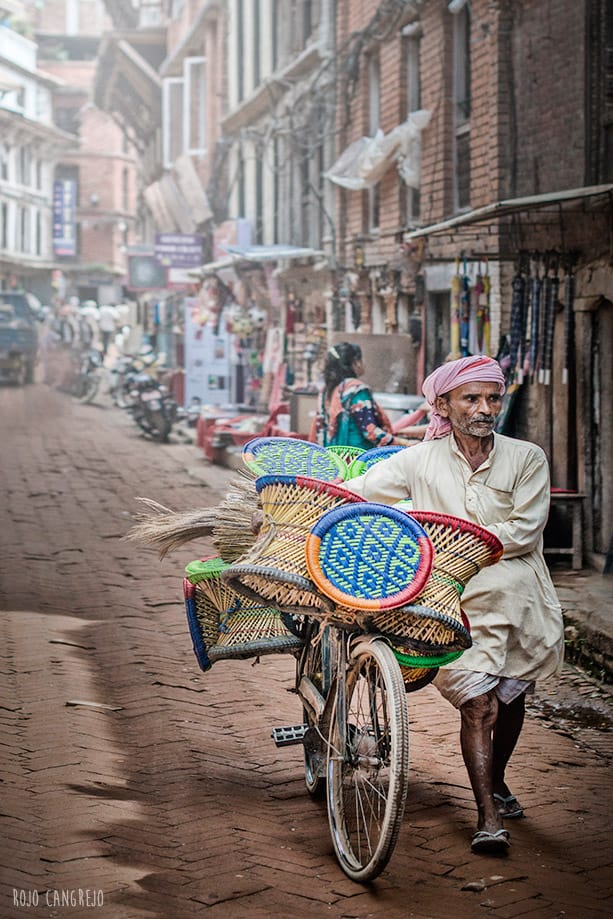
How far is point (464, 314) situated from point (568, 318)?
7.57 ft

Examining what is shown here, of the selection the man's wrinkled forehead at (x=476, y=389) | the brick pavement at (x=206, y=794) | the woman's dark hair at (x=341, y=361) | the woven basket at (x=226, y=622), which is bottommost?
the brick pavement at (x=206, y=794)

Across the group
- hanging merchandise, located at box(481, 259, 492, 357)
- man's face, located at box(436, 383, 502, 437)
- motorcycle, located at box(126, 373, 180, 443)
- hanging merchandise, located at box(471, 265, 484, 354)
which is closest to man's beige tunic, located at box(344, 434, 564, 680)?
man's face, located at box(436, 383, 502, 437)

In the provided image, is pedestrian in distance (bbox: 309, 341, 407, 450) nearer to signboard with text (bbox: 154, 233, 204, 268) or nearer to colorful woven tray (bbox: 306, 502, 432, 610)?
colorful woven tray (bbox: 306, 502, 432, 610)

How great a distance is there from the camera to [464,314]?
1345cm

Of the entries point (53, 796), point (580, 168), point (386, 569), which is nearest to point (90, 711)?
point (53, 796)

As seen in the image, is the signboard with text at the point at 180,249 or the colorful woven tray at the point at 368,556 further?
the signboard with text at the point at 180,249

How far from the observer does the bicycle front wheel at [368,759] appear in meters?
4.32

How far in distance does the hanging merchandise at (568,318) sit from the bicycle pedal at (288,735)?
619 centimetres

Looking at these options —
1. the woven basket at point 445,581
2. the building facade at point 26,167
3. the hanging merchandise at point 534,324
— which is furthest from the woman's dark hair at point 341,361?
the building facade at point 26,167

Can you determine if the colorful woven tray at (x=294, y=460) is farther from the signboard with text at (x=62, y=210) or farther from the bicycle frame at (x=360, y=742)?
the signboard with text at (x=62, y=210)

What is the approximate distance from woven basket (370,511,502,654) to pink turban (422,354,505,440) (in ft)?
1.84

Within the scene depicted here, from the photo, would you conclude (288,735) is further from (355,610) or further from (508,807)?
(355,610)

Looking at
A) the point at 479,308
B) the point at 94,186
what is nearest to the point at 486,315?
the point at 479,308

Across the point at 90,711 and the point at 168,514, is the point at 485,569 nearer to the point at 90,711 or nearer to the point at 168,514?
the point at 168,514
